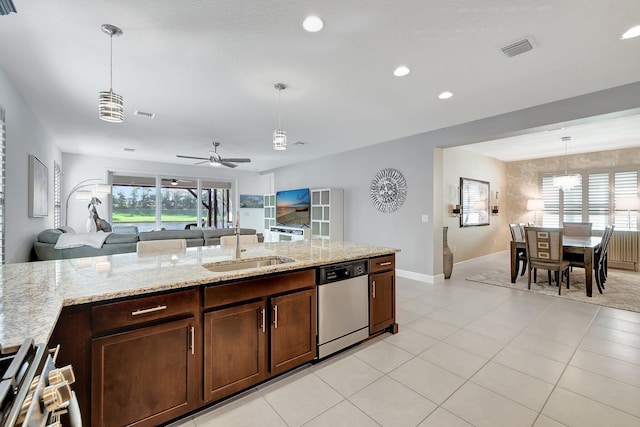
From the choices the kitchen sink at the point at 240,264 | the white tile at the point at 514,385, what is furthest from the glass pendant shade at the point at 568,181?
the kitchen sink at the point at 240,264

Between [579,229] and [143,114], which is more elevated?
[143,114]

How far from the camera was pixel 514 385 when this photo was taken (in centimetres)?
202

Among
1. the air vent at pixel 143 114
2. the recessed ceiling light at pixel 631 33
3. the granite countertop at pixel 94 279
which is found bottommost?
the granite countertop at pixel 94 279

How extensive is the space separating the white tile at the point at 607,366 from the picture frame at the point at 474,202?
12.8 feet

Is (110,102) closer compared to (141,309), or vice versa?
(141,309)

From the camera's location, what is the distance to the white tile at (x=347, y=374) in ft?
6.65

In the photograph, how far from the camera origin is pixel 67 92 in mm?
3137

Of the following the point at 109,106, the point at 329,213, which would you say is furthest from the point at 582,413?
the point at 329,213

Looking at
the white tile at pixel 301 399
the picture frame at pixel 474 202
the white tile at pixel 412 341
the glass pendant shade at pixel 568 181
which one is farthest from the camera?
the picture frame at pixel 474 202

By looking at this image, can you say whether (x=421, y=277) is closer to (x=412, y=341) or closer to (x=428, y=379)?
(x=412, y=341)

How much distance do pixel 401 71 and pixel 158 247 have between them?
2.98m

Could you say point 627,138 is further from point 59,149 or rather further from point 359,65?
point 59,149

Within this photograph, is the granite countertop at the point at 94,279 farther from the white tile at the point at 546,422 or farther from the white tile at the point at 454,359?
the white tile at the point at 546,422

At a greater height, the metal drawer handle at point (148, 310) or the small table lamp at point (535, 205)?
the small table lamp at point (535, 205)
